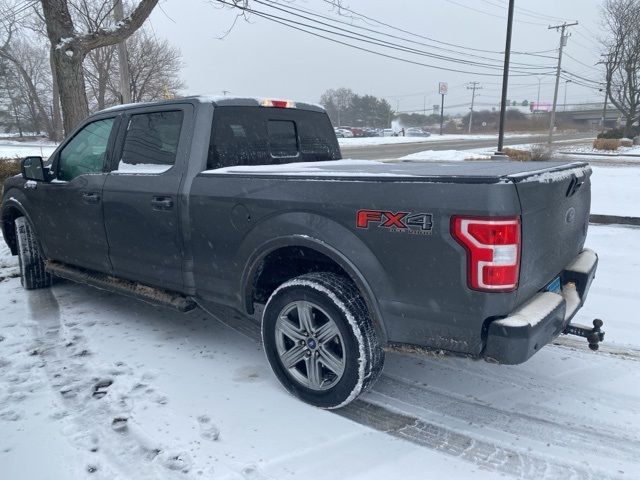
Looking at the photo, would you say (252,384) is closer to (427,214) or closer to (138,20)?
(427,214)

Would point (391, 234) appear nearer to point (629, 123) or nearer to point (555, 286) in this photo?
point (555, 286)

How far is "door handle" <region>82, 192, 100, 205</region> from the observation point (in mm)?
4109

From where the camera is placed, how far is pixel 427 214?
7.89 feet

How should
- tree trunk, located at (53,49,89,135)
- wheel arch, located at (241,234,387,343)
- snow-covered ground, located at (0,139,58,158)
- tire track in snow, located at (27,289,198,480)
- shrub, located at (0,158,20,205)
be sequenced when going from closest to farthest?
1. tire track in snow, located at (27,289,198,480)
2. wheel arch, located at (241,234,387,343)
3. tree trunk, located at (53,49,89,135)
4. shrub, located at (0,158,20,205)
5. snow-covered ground, located at (0,139,58,158)

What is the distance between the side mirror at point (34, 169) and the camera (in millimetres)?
4543

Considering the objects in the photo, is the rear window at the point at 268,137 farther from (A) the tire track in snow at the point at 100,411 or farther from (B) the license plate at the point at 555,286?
(B) the license plate at the point at 555,286

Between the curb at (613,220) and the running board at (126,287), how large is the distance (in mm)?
6841

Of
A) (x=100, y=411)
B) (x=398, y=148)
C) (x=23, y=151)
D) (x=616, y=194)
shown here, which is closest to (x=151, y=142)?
(x=100, y=411)

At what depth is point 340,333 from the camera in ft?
9.27

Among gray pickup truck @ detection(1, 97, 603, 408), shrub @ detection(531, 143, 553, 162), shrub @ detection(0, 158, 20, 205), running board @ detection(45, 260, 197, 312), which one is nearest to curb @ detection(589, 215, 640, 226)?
gray pickup truck @ detection(1, 97, 603, 408)

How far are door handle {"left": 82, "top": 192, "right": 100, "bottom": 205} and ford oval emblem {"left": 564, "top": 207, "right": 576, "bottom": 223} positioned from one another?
350cm

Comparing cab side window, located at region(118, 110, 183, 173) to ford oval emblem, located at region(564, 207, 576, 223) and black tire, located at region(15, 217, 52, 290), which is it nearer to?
black tire, located at region(15, 217, 52, 290)

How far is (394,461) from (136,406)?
1.61m

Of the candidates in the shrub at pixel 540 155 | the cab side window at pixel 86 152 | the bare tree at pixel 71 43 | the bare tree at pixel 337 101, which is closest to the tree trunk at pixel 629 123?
the shrub at pixel 540 155
